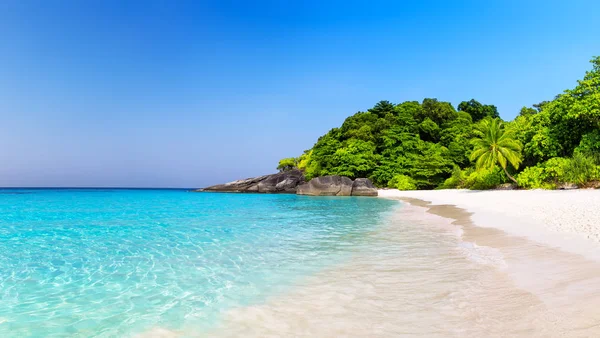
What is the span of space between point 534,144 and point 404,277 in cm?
2990

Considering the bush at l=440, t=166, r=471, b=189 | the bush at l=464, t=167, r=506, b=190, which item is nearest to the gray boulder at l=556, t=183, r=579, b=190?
the bush at l=464, t=167, r=506, b=190

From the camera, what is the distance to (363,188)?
44844mm

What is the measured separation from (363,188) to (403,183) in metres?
6.72

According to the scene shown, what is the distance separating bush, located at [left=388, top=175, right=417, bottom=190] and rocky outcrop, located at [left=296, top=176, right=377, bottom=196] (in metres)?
4.88

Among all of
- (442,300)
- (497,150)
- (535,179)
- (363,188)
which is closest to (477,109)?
(363,188)

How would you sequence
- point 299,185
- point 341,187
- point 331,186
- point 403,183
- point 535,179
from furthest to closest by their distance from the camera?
point 299,185 < point 403,183 < point 331,186 < point 341,187 < point 535,179

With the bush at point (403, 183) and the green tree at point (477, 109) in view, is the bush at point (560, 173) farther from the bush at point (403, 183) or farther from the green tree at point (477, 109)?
the green tree at point (477, 109)

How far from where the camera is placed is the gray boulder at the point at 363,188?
44.5 metres

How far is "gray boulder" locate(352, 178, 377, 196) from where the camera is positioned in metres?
44.5

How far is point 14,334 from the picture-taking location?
3.77 meters

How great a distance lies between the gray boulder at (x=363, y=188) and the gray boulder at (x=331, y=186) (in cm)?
71

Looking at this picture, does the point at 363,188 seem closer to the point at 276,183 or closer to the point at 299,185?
the point at 299,185

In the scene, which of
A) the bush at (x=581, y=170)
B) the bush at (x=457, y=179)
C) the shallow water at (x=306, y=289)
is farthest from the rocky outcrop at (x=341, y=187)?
the shallow water at (x=306, y=289)

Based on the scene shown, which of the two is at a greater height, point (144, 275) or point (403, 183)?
point (403, 183)
